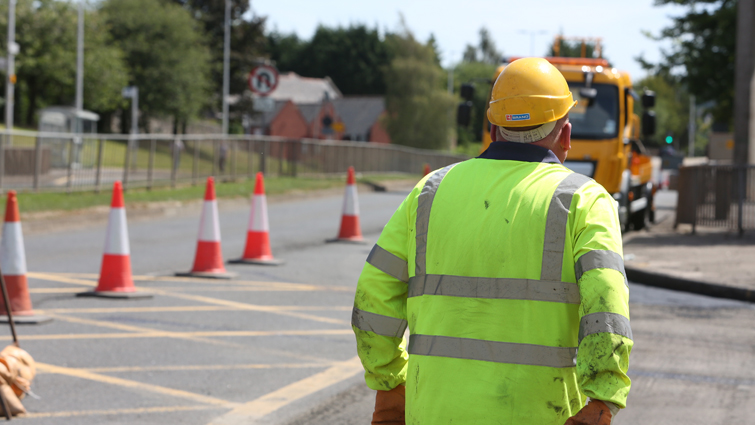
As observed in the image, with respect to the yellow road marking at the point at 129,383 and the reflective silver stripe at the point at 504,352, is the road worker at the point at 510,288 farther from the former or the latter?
the yellow road marking at the point at 129,383

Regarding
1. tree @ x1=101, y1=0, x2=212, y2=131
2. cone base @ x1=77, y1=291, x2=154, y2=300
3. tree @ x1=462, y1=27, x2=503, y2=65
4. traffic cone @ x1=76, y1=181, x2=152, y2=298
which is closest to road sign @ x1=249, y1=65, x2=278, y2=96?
traffic cone @ x1=76, y1=181, x2=152, y2=298

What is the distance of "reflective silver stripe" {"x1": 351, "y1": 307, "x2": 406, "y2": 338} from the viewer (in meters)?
2.41

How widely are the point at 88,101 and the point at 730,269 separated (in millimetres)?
45897

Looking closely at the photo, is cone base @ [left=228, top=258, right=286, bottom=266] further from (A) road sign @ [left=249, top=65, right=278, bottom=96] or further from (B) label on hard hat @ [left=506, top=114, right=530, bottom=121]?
(A) road sign @ [left=249, top=65, right=278, bottom=96]

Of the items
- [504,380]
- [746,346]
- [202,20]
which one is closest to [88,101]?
[202,20]

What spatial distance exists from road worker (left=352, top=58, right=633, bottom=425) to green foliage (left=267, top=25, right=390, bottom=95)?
301ft

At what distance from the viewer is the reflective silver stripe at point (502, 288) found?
7.33 ft

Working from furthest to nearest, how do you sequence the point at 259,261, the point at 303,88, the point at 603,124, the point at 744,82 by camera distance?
the point at 303,88, the point at 744,82, the point at 603,124, the point at 259,261

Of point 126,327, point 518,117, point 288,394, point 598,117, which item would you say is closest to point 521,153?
point 518,117

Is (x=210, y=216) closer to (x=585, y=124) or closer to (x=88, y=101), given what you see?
(x=585, y=124)

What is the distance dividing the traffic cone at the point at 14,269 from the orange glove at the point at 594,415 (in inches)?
231

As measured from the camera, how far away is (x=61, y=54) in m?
49.1

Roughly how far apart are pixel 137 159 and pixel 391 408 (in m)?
18.8

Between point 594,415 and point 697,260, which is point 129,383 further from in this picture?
point 697,260
